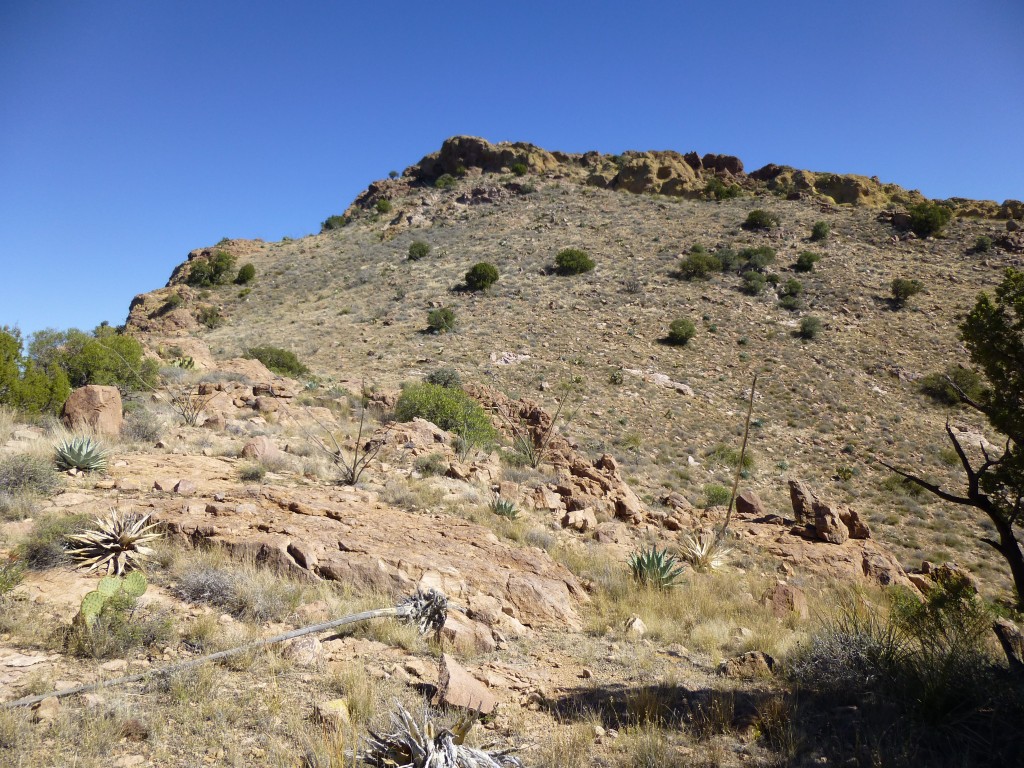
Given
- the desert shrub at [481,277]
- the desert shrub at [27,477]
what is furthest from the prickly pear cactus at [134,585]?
the desert shrub at [481,277]

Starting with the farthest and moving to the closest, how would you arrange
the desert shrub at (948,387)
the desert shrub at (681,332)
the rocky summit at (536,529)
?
the desert shrub at (681,332) → the desert shrub at (948,387) → the rocky summit at (536,529)

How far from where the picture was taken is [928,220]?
31.6 metres

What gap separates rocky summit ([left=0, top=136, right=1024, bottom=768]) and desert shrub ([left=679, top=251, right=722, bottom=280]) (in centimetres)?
13

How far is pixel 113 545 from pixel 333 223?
49396mm

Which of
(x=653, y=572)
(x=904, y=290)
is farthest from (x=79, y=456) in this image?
(x=904, y=290)

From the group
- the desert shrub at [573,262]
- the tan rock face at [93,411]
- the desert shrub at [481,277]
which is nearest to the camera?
the tan rock face at [93,411]

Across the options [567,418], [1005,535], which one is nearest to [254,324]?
[567,418]

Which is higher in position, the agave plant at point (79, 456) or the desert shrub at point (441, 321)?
the desert shrub at point (441, 321)

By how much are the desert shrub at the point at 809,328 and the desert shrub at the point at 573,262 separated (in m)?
11.5

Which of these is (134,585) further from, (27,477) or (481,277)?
(481,277)

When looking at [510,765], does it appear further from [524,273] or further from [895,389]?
[524,273]

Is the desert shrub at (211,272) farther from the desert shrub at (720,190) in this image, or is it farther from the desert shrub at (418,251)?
the desert shrub at (720,190)

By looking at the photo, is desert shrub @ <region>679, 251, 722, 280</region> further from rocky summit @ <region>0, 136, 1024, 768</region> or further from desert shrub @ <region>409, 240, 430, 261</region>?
desert shrub @ <region>409, 240, 430, 261</region>

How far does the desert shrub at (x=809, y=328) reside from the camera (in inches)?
933
